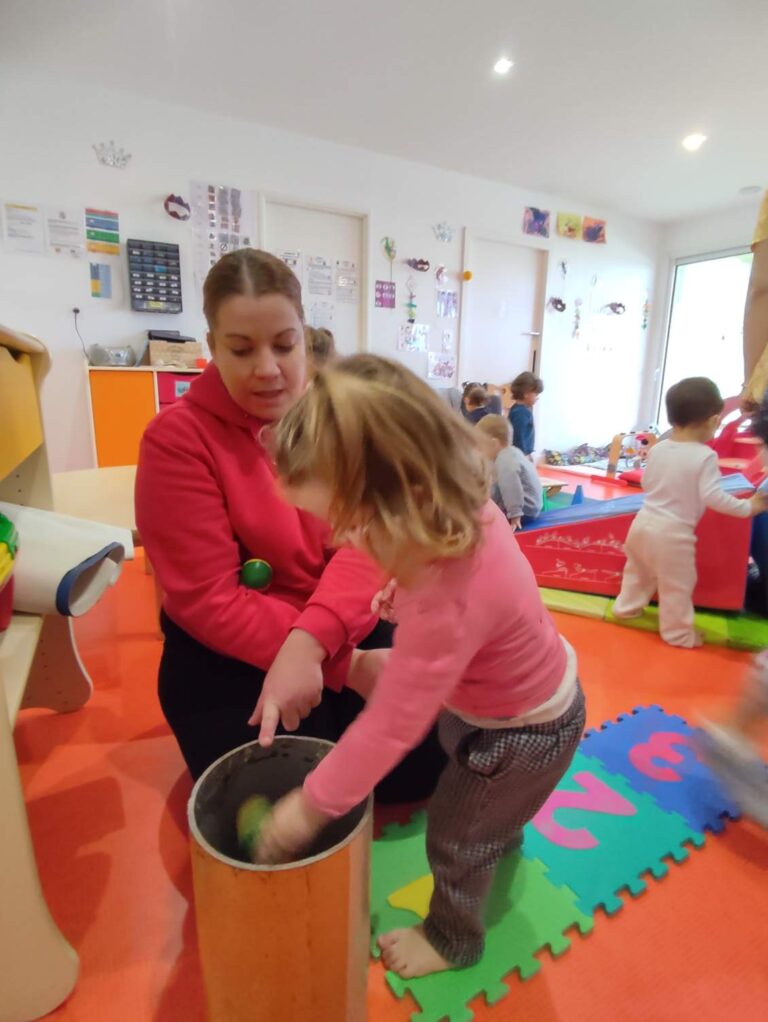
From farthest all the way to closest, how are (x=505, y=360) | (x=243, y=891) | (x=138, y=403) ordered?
(x=505, y=360) < (x=138, y=403) < (x=243, y=891)

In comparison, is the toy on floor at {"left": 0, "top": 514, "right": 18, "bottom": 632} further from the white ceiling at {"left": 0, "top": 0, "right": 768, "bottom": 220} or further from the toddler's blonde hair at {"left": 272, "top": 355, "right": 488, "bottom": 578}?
the white ceiling at {"left": 0, "top": 0, "right": 768, "bottom": 220}

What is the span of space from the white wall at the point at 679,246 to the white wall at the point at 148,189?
1.45m

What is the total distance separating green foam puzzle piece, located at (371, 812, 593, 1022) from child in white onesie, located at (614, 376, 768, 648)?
1.02m

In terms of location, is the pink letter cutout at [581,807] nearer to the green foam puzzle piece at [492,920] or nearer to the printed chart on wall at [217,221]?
the green foam puzzle piece at [492,920]

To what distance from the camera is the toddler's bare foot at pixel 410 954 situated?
0.73 meters

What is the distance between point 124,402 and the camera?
2936mm

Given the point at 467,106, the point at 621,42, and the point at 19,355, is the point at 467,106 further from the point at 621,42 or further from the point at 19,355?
the point at 19,355

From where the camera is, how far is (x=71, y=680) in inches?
49.6

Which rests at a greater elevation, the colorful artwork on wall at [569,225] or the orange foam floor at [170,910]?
the colorful artwork on wall at [569,225]

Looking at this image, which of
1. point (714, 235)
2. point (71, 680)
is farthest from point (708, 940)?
point (714, 235)

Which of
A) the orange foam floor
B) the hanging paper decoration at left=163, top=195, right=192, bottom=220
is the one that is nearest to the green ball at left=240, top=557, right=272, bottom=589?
the orange foam floor

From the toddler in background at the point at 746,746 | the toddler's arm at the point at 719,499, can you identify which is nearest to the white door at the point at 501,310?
the toddler's arm at the point at 719,499

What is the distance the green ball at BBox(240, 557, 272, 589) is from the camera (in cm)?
87

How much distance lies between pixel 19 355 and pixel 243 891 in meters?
Result: 0.98
